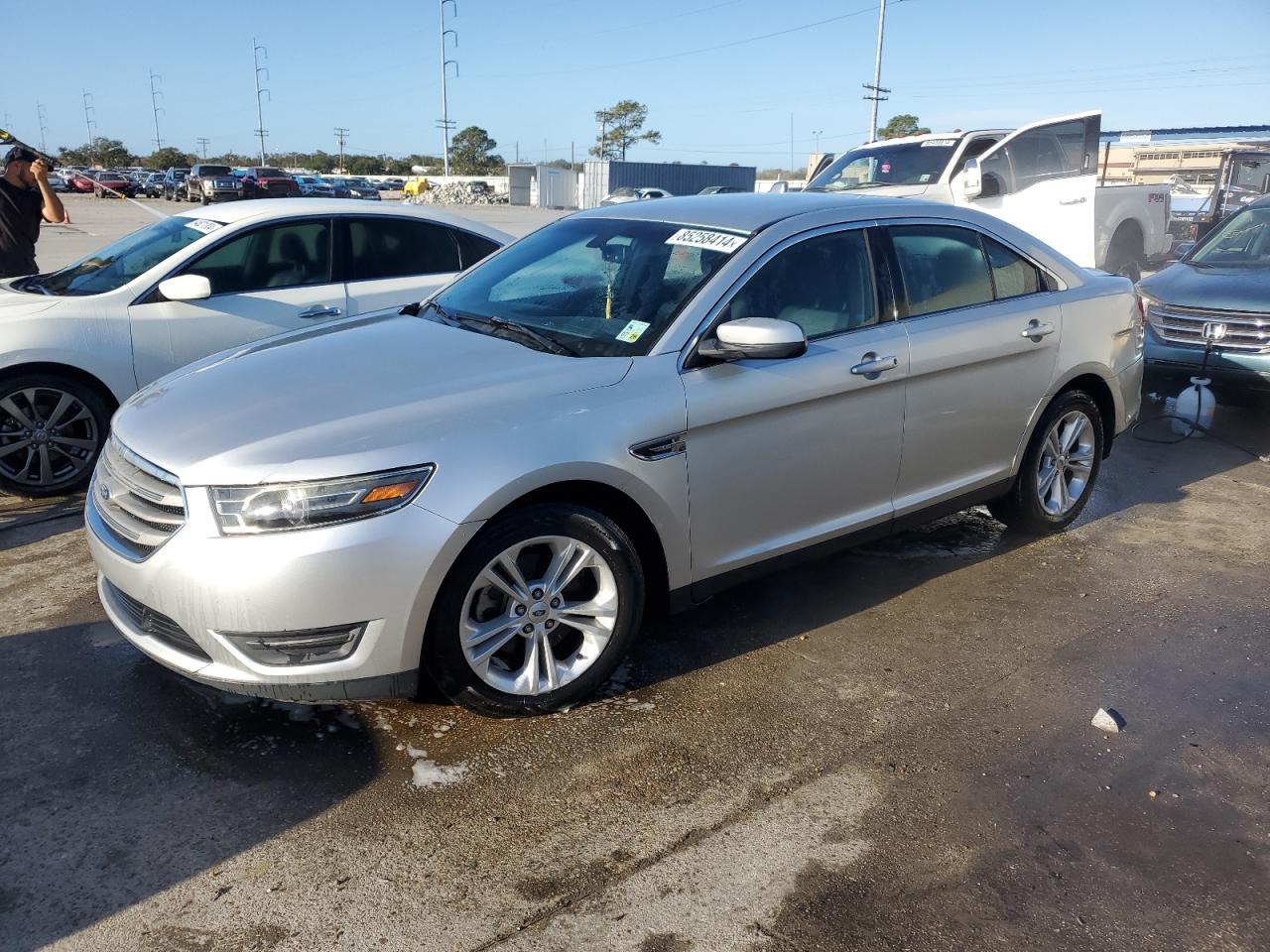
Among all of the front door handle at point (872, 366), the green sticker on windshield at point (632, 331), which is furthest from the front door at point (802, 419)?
the green sticker on windshield at point (632, 331)

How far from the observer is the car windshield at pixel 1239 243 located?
8.30m

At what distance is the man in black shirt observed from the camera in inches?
273

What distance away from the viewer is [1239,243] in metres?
8.55

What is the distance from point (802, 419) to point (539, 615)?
1270 mm

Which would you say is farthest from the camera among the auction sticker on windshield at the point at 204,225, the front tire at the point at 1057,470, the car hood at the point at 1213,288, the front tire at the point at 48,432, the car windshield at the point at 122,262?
the car hood at the point at 1213,288

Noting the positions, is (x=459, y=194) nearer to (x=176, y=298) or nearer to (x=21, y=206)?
(x=21, y=206)

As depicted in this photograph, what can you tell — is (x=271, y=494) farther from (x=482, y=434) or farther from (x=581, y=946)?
(x=581, y=946)

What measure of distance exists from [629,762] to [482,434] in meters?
1.13

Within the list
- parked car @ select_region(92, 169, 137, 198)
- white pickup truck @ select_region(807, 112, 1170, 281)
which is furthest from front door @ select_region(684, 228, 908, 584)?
parked car @ select_region(92, 169, 137, 198)

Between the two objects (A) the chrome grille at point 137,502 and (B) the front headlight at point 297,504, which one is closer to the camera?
(B) the front headlight at point 297,504

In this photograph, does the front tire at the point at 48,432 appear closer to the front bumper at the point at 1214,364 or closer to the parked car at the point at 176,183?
the front bumper at the point at 1214,364

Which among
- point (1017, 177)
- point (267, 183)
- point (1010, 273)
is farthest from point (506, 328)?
point (267, 183)

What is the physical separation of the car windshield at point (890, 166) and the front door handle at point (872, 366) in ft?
25.3

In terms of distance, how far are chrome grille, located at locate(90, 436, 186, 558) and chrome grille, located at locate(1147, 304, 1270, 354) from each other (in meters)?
7.05
